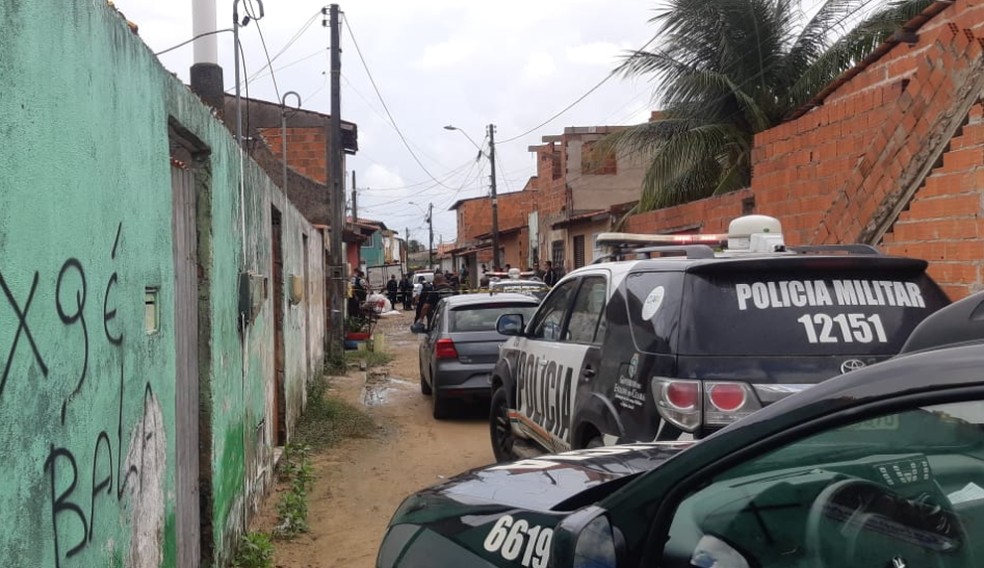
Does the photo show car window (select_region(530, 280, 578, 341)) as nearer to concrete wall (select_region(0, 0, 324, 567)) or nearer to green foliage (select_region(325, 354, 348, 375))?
concrete wall (select_region(0, 0, 324, 567))

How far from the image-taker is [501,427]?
7227 millimetres

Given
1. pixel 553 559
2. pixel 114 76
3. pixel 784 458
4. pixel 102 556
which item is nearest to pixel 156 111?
pixel 114 76

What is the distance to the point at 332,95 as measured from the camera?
671 inches

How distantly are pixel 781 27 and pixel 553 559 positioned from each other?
576 inches

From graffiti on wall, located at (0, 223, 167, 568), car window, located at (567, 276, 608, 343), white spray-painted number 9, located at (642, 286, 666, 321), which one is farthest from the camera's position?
car window, located at (567, 276, 608, 343)

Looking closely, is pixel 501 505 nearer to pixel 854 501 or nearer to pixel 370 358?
pixel 854 501

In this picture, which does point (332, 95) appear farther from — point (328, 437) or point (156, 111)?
point (156, 111)

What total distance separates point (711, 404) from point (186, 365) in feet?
8.38

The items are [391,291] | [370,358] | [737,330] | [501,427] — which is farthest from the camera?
[391,291]

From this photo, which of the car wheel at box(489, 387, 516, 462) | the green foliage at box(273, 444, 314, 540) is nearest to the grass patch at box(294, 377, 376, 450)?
the green foliage at box(273, 444, 314, 540)

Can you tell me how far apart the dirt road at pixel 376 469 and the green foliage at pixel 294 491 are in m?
0.09

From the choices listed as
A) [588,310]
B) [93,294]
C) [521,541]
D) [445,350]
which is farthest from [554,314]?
[445,350]

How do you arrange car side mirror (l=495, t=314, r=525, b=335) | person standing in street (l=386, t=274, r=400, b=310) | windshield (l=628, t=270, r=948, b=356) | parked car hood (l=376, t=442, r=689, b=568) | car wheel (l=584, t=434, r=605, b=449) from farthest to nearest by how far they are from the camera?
1. person standing in street (l=386, t=274, r=400, b=310)
2. car side mirror (l=495, t=314, r=525, b=335)
3. car wheel (l=584, t=434, r=605, b=449)
4. windshield (l=628, t=270, r=948, b=356)
5. parked car hood (l=376, t=442, r=689, b=568)

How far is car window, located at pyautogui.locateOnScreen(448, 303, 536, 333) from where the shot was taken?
10597 mm
